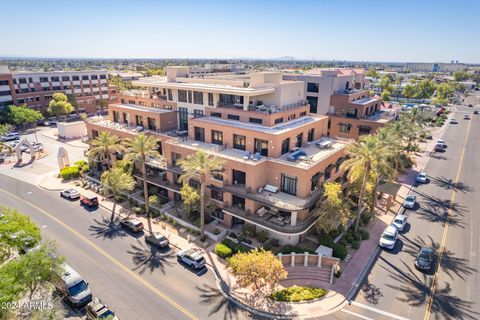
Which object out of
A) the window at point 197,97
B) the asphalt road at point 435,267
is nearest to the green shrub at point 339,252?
Answer: the asphalt road at point 435,267

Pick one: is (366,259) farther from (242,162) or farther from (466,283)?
(242,162)

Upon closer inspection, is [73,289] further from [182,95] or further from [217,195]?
[182,95]

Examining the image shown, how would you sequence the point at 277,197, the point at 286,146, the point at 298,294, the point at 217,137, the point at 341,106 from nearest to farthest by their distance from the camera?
the point at 298,294
the point at 277,197
the point at 286,146
the point at 217,137
the point at 341,106

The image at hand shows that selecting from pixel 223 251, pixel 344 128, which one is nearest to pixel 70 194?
pixel 223 251

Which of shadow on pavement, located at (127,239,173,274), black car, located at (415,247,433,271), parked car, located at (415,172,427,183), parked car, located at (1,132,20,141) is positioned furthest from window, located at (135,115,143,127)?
parked car, located at (415,172,427,183)

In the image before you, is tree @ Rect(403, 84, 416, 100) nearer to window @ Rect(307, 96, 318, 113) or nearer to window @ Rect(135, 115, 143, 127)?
window @ Rect(307, 96, 318, 113)

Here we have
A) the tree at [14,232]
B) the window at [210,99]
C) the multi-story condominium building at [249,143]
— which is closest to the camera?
the tree at [14,232]

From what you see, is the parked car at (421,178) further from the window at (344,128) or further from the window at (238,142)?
the window at (238,142)
